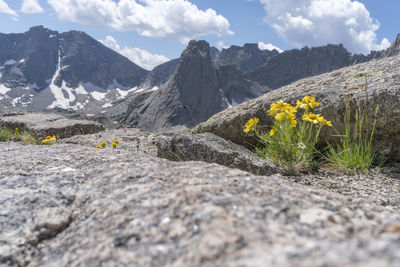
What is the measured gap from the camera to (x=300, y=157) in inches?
157

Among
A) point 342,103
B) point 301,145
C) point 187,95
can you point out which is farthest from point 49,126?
point 187,95

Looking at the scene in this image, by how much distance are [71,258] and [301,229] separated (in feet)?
3.38

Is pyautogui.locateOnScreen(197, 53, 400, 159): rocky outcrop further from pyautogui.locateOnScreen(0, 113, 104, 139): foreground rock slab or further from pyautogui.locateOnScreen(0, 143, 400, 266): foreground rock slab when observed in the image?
pyautogui.locateOnScreen(0, 113, 104, 139): foreground rock slab

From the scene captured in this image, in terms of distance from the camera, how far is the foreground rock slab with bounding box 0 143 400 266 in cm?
88

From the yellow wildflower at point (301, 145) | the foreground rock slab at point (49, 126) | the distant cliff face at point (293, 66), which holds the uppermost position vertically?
the distant cliff face at point (293, 66)

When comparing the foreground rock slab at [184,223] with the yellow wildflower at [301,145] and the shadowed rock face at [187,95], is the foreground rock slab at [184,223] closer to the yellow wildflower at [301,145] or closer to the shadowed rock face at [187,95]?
the yellow wildflower at [301,145]

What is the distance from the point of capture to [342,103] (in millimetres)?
4766

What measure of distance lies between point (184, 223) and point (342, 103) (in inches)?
181

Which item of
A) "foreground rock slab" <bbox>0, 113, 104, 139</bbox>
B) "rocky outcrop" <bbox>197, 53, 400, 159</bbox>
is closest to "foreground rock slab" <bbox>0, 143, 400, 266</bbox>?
"rocky outcrop" <bbox>197, 53, 400, 159</bbox>

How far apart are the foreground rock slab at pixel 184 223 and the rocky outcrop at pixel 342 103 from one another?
3626mm

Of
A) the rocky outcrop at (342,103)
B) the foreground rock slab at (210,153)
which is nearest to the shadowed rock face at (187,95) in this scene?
the rocky outcrop at (342,103)

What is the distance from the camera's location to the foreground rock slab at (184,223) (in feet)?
2.89

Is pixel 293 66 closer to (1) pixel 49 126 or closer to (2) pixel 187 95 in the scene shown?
(2) pixel 187 95

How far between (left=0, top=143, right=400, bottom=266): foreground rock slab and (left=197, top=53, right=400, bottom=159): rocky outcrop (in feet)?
11.9
